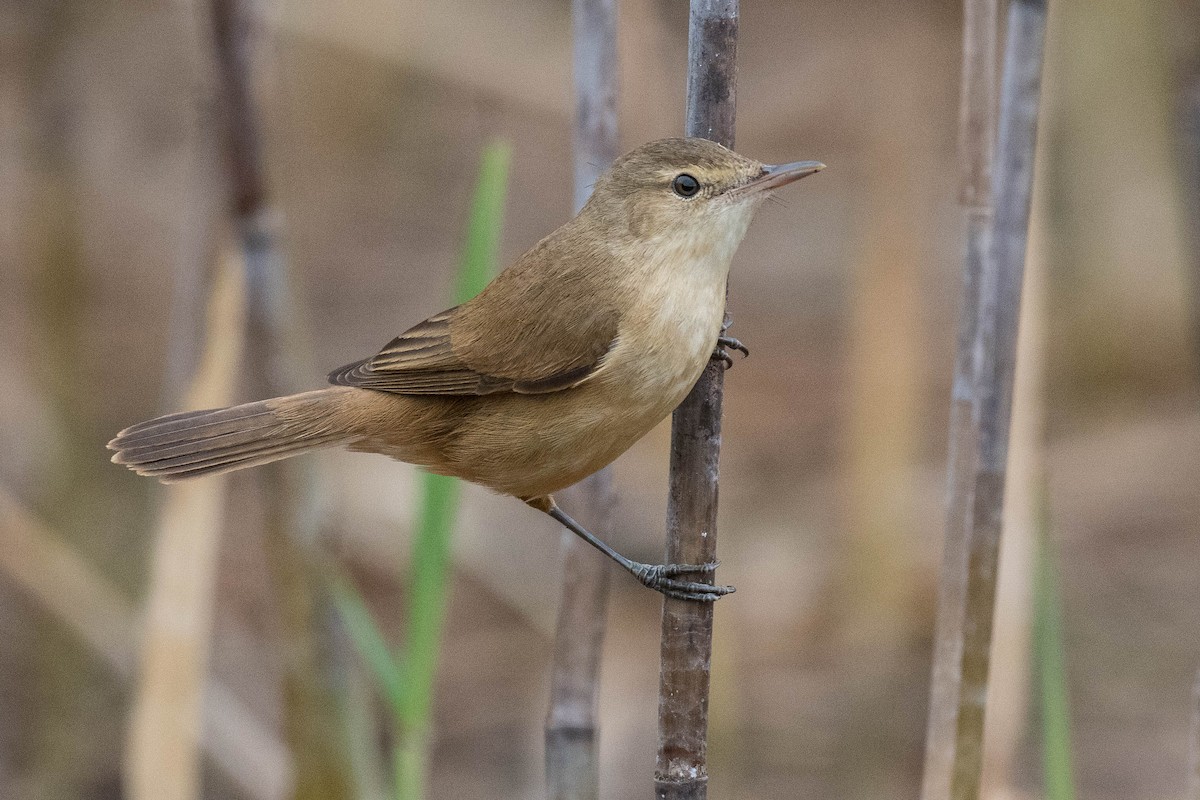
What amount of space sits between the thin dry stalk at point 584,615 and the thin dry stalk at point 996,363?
2.33 feet

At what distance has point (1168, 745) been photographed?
15.5 ft

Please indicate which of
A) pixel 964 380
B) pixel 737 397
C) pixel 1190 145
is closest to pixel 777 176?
pixel 964 380

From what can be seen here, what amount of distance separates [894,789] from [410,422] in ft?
8.66

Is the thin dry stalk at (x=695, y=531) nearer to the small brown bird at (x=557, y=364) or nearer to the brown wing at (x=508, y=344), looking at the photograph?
the small brown bird at (x=557, y=364)

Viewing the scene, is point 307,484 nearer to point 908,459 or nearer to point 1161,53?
point 908,459

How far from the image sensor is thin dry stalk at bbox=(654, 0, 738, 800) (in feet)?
7.59

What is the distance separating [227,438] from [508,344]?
69 cm

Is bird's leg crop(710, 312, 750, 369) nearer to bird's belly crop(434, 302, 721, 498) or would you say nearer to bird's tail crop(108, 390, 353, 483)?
bird's belly crop(434, 302, 721, 498)

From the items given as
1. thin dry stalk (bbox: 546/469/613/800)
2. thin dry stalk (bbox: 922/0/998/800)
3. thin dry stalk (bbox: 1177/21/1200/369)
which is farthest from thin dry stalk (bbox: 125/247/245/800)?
thin dry stalk (bbox: 1177/21/1200/369)

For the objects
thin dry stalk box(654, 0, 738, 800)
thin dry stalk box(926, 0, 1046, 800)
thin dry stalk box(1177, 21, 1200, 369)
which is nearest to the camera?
thin dry stalk box(654, 0, 738, 800)

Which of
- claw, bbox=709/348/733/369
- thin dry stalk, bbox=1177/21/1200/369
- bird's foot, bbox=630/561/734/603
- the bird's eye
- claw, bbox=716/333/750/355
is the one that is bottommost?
bird's foot, bbox=630/561/734/603

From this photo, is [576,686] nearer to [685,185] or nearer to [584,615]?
[584,615]

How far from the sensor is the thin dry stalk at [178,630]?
3348mm

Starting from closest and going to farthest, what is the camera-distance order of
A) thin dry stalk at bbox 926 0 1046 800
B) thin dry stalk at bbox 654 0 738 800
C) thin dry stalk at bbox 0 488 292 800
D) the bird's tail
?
thin dry stalk at bbox 654 0 738 800 → thin dry stalk at bbox 926 0 1046 800 → the bird's tail → thin dry stalk at bbox 0 488 292 800
